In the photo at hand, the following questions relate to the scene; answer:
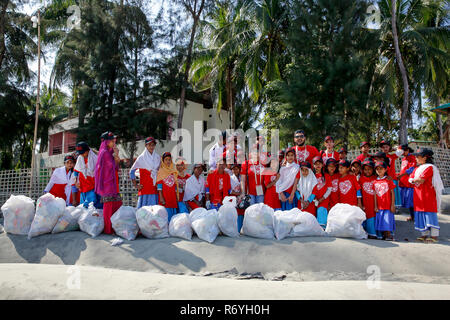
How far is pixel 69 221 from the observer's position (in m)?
5.04

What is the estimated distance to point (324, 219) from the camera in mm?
5207

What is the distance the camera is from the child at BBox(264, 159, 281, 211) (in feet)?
18.0

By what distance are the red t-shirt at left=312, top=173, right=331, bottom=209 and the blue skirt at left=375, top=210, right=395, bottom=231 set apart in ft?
2.47

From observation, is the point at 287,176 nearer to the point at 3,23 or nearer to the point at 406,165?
the point at 406,165

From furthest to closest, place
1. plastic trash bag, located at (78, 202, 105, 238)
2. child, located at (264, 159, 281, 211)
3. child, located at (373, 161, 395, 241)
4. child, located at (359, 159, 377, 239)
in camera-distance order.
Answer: child, located at (264, 159, 281, 211)
child, located at (359, 159, 377, 239)
child, located at (373, 161, 395, 241)
plastic trash bag, located at (78, 202, 105, 238)

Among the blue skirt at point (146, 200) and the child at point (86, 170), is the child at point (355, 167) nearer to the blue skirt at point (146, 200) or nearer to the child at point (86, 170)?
the blue skirt at point (146, 200)

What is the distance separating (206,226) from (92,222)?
168cm

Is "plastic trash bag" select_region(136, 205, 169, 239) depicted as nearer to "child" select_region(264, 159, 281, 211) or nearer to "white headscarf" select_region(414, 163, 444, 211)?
"child" select_region(264, 159, 281, 211)

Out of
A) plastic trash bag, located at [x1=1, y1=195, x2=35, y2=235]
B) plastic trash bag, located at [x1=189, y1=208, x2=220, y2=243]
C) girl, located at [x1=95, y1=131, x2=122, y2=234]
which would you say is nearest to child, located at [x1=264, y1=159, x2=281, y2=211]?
plastic trash bag, located at [x1=189, y1=208, x2=220, y2=243]

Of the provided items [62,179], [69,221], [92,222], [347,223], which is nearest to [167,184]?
[92,222]

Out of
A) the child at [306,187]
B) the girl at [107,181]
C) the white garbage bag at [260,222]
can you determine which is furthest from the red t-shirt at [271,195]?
the girl at [107,181]

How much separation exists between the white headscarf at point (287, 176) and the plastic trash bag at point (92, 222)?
2654 millimetres

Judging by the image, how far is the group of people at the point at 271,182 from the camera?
500 centimetres
